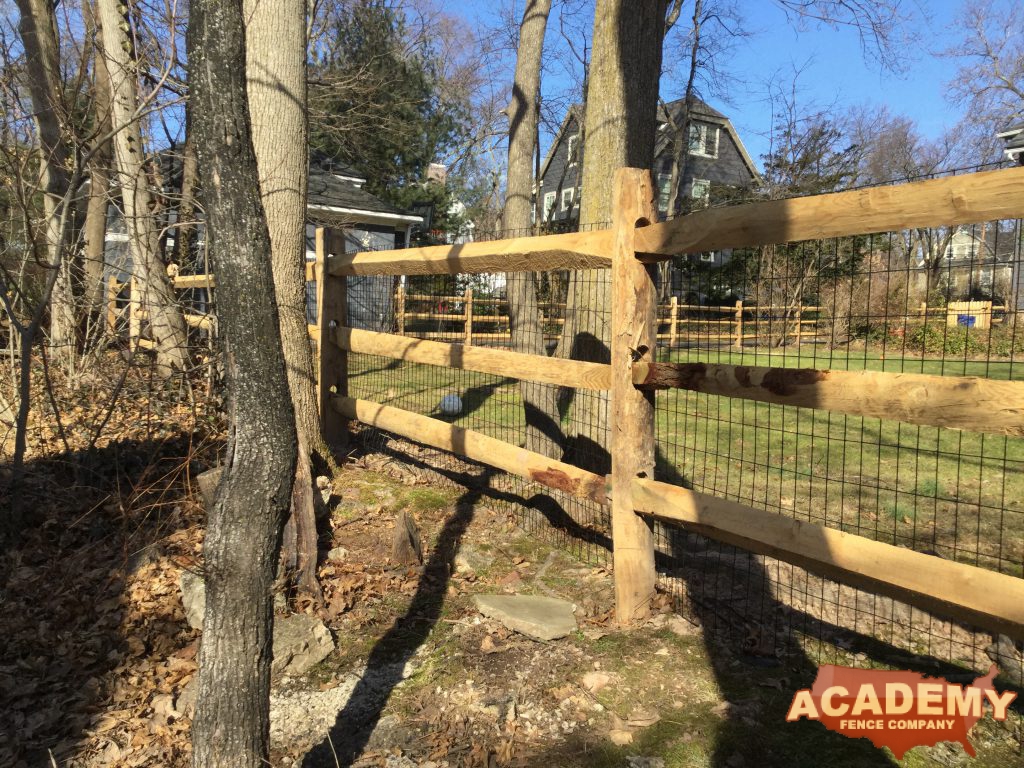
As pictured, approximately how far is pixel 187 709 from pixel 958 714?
2961 millimetres

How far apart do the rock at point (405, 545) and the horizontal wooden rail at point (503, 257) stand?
1.52 m

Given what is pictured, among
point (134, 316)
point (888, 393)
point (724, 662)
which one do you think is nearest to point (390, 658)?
point (724, 662)

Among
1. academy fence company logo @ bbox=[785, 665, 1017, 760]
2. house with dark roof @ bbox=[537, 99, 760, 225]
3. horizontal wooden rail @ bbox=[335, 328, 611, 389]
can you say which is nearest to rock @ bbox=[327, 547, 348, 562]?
horizontal wooden rail @ bbox=[335, 328, 611, 389]

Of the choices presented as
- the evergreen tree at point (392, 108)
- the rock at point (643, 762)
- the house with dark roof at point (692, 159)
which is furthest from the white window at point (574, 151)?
the rock at point (643, 762)

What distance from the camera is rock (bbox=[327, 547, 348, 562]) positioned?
4473 millimetres

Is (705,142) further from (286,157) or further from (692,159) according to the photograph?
(286,157)

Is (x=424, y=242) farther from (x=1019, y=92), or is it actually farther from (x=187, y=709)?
(x=187, y=709)

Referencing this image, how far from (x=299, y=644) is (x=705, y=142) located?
3290cm

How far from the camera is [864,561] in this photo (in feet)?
8.56

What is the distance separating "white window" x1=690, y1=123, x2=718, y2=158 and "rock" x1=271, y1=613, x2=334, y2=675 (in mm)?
32027

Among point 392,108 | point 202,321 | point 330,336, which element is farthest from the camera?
point 392,108

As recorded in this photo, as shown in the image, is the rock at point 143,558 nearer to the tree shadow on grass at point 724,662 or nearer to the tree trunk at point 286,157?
the tree trunk at point 286,157

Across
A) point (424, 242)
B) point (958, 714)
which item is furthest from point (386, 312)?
point (424, 242)

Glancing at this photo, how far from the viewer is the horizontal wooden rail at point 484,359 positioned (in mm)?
3809
